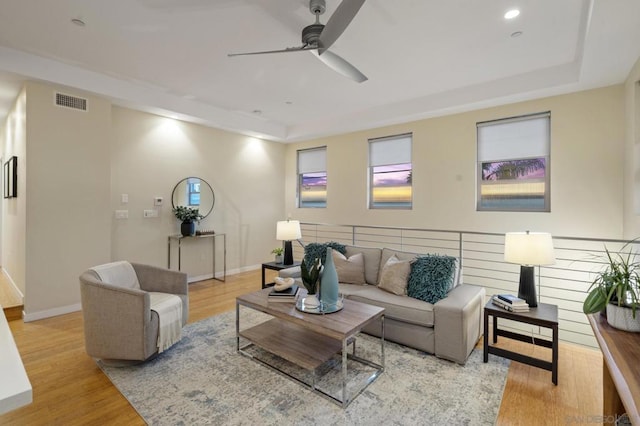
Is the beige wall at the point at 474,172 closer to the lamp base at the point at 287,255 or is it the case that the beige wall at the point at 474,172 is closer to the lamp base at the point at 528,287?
the lamp base at the point at 528,287

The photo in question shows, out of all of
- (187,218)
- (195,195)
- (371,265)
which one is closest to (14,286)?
(187,218)

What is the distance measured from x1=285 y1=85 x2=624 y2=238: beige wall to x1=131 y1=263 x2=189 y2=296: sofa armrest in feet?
11.5

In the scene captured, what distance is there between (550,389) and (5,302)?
19.3ft

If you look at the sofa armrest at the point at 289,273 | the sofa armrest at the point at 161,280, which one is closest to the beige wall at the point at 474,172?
the sofa armrest at the point at 289,273

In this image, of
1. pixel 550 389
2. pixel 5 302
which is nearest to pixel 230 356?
pixel 550 389

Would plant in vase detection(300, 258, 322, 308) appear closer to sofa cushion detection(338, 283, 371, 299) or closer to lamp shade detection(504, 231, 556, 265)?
sofa cushion detection(338, 283, 371, 299)

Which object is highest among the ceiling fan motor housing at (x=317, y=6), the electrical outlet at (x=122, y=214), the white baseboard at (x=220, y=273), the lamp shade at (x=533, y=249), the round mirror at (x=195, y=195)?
the ceiling fan motor housing at (x=317, y=6)

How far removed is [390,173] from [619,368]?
4.43 meters

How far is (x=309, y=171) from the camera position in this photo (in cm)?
668

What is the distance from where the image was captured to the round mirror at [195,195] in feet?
16.8

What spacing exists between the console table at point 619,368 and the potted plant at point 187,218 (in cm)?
492

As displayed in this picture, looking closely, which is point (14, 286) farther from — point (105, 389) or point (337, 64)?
point (337, 64)

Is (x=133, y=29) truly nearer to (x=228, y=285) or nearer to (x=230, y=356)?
(x=230, y=356)

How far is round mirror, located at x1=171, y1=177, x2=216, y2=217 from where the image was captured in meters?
5.12
